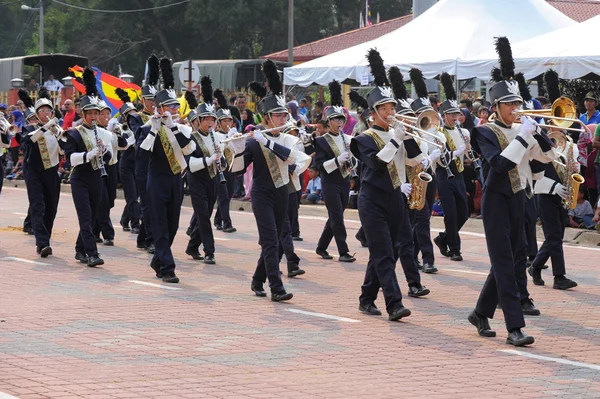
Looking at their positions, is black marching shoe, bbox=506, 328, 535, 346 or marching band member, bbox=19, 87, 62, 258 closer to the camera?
black marching shoe, bbox=506, 328, 535, 346

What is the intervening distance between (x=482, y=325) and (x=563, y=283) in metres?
3.30

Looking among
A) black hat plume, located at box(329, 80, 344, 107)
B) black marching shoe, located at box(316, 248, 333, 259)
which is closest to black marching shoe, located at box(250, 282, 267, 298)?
black marching shoe, located at box(316, 248, 333, 259)

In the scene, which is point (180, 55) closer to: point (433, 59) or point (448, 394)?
point (433, 59)

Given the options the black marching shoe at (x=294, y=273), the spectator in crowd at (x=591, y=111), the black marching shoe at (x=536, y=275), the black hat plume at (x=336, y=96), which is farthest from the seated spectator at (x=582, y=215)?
the black marching shoe at (x=294, y=273)

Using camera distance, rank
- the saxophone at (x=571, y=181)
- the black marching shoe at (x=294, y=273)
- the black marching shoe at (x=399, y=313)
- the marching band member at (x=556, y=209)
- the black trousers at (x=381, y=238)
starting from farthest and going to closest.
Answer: the black marching shoe at (x=294, y=273) < the saxophone at (x=571, y=181) < the marching band member at (x=556, y=209) < the black trousers at (x=381, y=238) < the black marching shoe at (x=399, y=313)

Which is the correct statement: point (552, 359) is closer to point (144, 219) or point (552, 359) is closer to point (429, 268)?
point (429, 268)

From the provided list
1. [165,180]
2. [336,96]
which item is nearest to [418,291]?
[165,180]

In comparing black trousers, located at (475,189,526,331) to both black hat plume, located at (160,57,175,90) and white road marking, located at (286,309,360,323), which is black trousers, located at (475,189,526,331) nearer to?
white road marking, located at (286,309,360,323)

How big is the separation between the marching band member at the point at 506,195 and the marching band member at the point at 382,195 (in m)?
0.89

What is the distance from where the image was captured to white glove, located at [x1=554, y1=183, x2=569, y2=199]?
12.9m

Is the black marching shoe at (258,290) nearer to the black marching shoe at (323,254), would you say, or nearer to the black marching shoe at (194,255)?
the black marching shoe at (194,255)

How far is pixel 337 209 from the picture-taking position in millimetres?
15625

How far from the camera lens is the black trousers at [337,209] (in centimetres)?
1553

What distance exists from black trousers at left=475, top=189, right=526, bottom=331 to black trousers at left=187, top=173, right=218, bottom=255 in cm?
574
